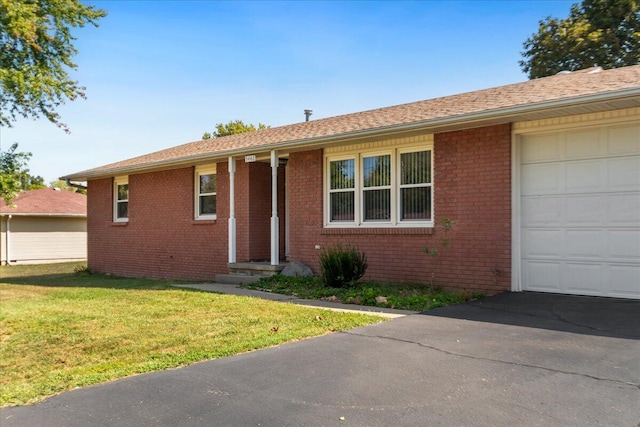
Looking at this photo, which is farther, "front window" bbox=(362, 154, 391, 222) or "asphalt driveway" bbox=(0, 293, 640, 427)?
"front window" bbox=(362, 154, 391, 222)

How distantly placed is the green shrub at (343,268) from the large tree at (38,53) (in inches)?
397

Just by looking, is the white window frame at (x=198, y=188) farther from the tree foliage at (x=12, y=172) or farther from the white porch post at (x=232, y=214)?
the tree foliage at (x=12, y=172)

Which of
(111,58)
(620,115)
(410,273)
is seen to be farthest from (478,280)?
(111,58)

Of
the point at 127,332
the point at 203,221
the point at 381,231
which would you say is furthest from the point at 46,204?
the point at 127,332

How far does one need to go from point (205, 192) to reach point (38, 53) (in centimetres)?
740

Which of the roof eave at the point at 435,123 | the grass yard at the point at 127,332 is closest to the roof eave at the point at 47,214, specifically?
the roof eave at the point at 435,123

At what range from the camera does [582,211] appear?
8.37 meters

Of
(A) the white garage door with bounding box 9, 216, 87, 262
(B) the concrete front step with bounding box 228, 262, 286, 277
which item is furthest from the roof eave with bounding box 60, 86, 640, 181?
(A) the white garage door with bounding box 9, 216, 87, 262

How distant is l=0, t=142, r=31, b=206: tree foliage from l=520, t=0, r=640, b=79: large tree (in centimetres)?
2192

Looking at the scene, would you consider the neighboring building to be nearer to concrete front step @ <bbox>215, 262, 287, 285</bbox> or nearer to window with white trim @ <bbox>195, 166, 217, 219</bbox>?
window with white trim @ <bbox>195, 166, 217, 219</bbox>

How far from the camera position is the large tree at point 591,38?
21.8 metres

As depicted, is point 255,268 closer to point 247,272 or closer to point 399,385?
point 247,272

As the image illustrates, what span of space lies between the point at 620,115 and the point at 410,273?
462cm

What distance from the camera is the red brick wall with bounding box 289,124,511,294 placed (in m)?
9.12
